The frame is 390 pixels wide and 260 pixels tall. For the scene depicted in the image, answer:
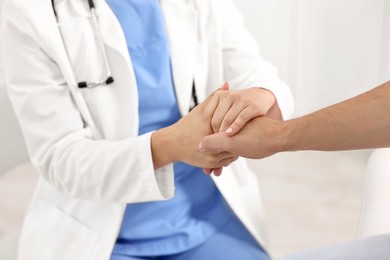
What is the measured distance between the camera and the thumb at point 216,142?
44.5 inches

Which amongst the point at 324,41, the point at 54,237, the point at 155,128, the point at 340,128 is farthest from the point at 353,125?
the point at 324,41

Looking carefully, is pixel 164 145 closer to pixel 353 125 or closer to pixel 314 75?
pixel 353 125

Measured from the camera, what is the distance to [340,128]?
967mm

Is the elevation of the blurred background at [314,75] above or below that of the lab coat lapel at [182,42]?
below

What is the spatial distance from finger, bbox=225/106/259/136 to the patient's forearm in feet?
0.48

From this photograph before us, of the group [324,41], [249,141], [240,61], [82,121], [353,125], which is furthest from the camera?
[324,41]

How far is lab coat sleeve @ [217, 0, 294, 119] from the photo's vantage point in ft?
4.47

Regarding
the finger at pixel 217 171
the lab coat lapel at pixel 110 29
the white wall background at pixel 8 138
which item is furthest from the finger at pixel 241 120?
the white wall background at pixel 8 138

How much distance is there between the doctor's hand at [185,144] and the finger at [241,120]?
0.18 ft

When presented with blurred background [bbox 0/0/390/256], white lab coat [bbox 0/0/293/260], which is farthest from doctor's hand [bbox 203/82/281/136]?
blurred background [bbox 0/0/390/256]

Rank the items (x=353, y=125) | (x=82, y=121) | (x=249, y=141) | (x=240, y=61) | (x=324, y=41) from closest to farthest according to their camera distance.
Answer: (x=353, y=125) < (x=249, y=141) < (x=82, y=121) < (x=240, y=61) < (x=324, y=41)

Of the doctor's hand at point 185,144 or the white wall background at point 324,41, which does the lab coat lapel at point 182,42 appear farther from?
the white wall background at point 324,41

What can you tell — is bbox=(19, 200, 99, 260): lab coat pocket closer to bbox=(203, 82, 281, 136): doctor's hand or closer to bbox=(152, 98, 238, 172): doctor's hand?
bbox=(152, 98, 238, 172): doctor's hand

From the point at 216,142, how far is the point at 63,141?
1.01 feet
